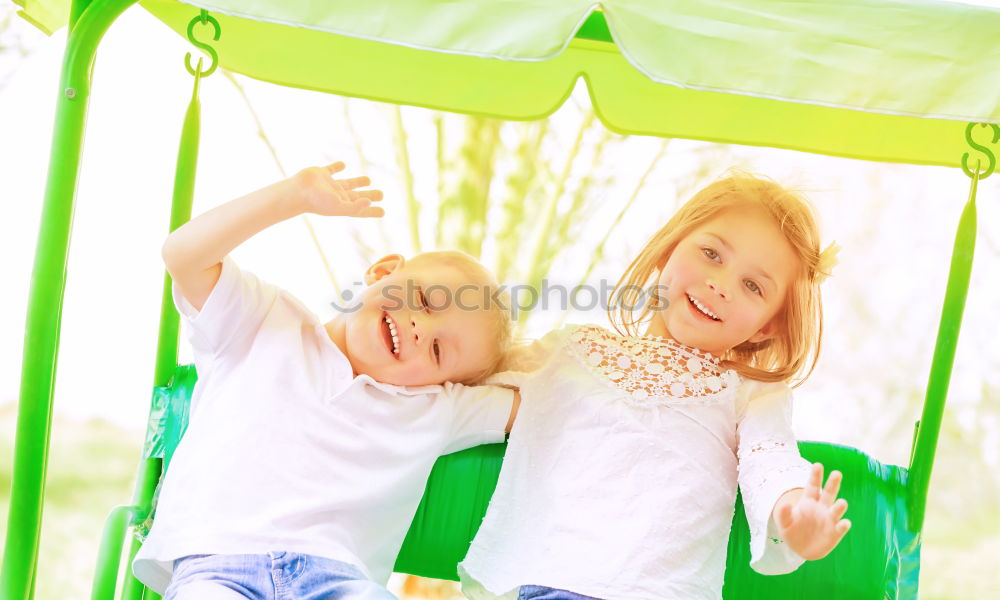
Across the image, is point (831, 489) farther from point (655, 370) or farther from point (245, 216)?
point (245, 216)

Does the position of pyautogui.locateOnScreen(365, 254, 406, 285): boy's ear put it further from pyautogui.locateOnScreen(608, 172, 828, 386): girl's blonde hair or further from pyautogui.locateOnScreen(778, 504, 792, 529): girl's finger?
pyautogui.locateOnScreen(778, 504, 792, 529): girl's finger

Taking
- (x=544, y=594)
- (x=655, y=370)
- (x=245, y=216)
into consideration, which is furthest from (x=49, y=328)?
(x=655, y=370)

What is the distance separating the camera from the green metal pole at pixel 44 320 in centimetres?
138

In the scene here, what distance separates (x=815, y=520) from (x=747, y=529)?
0.41 m

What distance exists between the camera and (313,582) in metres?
1.28

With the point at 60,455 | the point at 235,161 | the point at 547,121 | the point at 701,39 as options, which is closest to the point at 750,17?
the point at 701,39

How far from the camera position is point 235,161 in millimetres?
2863

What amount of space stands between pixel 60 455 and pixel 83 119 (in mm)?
2313

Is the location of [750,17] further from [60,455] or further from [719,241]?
[60,455]

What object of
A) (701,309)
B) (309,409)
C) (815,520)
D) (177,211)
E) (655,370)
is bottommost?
(815,520)

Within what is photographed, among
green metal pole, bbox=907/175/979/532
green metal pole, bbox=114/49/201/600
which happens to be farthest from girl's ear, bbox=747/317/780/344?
green metal pole, bbox=114/49/201/600

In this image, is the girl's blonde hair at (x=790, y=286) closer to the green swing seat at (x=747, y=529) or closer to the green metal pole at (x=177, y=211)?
the green swing seat at (x=747, y=529)

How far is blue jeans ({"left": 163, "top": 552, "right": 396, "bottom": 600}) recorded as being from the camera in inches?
49.3

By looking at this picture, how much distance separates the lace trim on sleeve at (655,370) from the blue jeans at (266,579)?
50 cm
